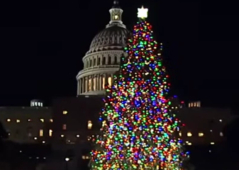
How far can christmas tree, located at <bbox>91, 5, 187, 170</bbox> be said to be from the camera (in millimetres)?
38094

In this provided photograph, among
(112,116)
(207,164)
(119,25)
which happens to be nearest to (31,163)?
(207,164)

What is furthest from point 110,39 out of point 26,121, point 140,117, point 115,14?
point 140,117

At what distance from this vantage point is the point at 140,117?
127ft

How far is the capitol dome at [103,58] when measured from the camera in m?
107

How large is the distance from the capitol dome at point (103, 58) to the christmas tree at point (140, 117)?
6417 centimetres

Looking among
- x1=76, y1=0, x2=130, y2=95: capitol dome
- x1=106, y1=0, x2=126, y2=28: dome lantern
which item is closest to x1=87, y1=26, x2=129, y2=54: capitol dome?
x1=76, y1=0, x2=130, y2=95: capitol dome

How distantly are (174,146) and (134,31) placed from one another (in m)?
7.89

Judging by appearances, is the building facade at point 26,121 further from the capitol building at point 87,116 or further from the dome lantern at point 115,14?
the dome lantern at point 115,14

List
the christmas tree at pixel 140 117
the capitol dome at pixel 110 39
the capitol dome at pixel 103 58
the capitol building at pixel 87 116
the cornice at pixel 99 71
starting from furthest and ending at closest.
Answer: the capitol dome at pixel 110 39
the capitol dome at pixel 103 58
the cornice at pixel 99 71
the capitol building at pixel 87 116
the christmas tree at pixel 140 117

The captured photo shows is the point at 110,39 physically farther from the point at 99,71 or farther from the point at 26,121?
the point at 26,121

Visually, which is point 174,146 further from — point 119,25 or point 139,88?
point 119,25

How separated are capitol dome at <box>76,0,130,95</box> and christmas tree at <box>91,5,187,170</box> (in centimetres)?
6417

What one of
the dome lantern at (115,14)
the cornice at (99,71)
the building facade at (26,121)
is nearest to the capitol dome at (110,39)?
the dome lantern at (115,14)

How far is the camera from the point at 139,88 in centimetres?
3928
